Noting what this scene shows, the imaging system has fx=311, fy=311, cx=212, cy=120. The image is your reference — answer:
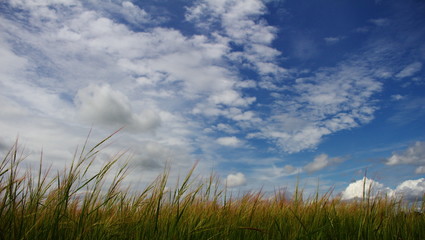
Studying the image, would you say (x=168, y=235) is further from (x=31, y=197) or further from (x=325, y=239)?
(x=325, y=239)

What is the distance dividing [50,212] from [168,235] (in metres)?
1.05

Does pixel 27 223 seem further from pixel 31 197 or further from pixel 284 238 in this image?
pixel 284 238

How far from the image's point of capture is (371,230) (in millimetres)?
3512

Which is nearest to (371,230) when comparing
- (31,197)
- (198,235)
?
(198,235)

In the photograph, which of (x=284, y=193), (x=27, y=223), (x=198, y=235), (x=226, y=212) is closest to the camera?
(x=27, y=223)

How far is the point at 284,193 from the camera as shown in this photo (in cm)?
531

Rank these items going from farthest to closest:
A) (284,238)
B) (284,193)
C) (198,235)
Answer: (284,193)
(284,238)
(198,235)

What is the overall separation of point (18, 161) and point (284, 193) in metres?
3.97

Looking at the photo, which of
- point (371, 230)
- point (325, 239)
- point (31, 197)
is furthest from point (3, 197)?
point (371, 230)

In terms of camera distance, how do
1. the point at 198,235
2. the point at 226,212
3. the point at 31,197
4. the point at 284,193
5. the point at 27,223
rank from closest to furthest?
the point at 27,223 < the point at 31,197 < the point at 198,235 < the point at 226,212 < the point at 284,193

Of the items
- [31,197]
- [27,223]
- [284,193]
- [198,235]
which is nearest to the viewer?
[27,223]

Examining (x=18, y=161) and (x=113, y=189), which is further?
(x=113, y=189)

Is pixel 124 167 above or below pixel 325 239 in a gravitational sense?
above

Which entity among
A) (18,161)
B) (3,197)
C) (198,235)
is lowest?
(198,235)
